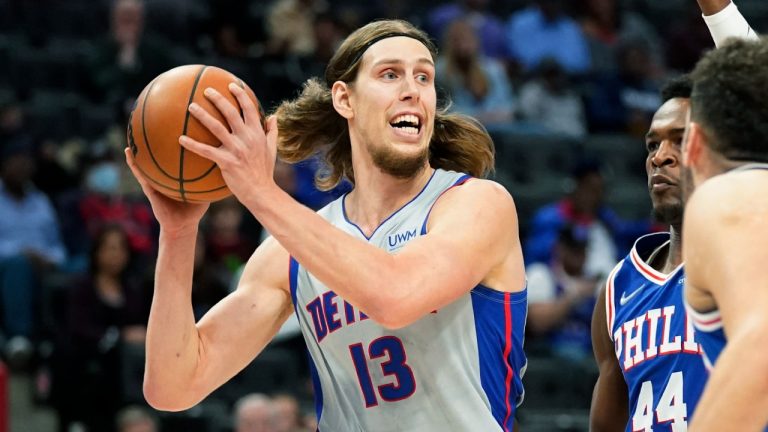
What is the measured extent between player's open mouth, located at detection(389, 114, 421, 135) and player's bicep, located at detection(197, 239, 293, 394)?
625 mm

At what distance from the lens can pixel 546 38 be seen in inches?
517

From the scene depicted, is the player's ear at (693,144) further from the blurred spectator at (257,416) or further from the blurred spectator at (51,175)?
the blurred spectator at (51,175)

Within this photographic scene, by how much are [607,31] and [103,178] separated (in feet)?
20.3

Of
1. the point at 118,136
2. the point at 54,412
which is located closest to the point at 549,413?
the point at 54,412

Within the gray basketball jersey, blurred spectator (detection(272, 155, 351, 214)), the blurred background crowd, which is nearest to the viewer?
the gray basketball jersey

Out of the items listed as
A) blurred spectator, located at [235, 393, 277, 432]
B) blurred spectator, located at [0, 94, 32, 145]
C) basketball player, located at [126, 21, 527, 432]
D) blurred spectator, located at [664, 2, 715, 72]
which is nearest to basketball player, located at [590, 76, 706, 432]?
basketball player, located at [126, 21, 527, 432]

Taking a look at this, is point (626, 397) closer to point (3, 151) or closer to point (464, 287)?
point (464, 287)

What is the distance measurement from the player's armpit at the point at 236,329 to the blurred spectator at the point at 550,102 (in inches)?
331

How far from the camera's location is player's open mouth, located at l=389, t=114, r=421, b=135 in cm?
420

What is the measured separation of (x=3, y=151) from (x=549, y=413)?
4.75m

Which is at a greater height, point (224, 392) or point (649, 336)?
point (649, 336)

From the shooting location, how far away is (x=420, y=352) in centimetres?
403

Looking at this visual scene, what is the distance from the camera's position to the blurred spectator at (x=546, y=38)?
42.9 feet

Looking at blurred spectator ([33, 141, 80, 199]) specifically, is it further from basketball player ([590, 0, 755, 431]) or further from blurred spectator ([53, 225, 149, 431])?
basketball player ([590, 0, 755, 431])
